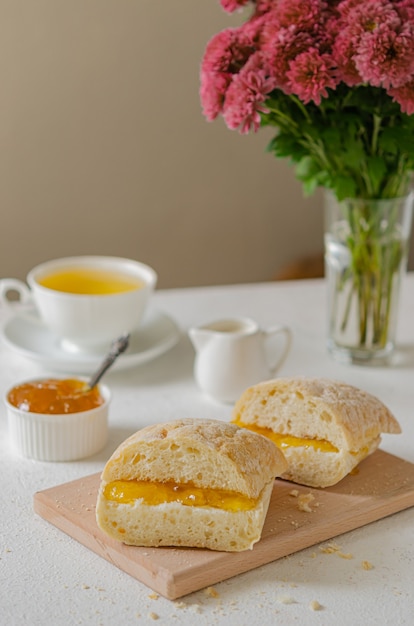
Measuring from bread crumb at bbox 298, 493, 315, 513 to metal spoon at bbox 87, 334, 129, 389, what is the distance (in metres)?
0.45

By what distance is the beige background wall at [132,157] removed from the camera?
3516 mm

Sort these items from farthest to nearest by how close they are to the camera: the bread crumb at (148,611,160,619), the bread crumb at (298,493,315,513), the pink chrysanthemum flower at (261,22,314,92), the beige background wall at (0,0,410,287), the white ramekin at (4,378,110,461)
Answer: the beige background wall at (0,0,410,287), the pink chrysanthemum flower at (261,22,314,92), the white ramekin at (4,378,110,461), the bread crumb at (298,493,315,513), the bread crumb at (148,611,160,619)

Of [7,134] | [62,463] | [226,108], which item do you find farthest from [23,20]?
[62,463]

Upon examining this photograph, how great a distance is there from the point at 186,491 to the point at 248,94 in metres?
0.74

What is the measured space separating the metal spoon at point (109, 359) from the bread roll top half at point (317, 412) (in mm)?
287

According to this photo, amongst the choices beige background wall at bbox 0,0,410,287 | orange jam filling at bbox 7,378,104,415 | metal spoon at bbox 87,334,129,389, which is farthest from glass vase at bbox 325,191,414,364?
beige background wall at bbox 0,0,410,287

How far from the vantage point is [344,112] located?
175 cm

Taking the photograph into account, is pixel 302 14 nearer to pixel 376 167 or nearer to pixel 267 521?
pixel 376 167

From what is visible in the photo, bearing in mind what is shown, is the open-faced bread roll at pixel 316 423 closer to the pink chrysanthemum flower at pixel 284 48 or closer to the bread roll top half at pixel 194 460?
the bread roll top half at pixel 194 460

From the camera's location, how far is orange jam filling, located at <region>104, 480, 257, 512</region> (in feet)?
4.02

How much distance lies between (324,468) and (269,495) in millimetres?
133

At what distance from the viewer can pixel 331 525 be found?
1298 mm

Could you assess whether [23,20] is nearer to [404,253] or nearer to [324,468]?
[404,253]

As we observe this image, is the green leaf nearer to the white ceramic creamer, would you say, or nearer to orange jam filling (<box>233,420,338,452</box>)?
the white ceramic creamer
